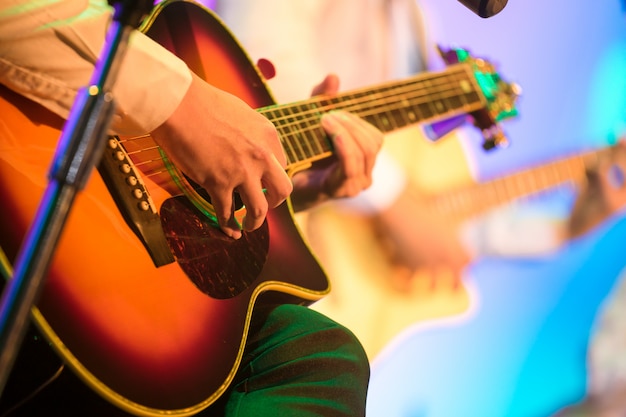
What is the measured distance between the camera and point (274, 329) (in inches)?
36.7

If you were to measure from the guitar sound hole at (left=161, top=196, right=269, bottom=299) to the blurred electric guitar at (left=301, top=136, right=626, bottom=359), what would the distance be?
245mm

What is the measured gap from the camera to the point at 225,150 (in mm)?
828

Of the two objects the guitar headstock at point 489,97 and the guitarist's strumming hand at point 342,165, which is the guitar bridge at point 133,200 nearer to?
the guitarist's strumming hand at point 342,165

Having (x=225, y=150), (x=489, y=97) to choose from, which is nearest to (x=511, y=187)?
(x=489, y=97)

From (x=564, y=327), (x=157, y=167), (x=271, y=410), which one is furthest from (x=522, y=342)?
(x=157, y=167)

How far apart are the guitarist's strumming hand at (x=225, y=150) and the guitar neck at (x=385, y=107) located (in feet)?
0.36

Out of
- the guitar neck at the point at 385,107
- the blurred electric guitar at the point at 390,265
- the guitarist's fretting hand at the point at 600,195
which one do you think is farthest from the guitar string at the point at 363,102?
the guitarist's fretting hand at the point at 600,195

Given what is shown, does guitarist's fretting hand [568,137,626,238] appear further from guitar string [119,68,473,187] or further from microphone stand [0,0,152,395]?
microphone stand [0,0,152,395]

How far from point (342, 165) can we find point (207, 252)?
35 centimetres

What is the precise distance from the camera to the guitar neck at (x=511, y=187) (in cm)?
136

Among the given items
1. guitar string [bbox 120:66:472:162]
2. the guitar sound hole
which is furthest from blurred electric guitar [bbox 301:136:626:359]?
the guitar sound hole

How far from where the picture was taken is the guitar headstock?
4.61 ft

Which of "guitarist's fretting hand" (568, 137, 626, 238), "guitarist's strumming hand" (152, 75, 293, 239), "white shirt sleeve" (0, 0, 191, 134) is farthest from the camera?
"guitarist's fretting hand" (568, 137, 626, 238)

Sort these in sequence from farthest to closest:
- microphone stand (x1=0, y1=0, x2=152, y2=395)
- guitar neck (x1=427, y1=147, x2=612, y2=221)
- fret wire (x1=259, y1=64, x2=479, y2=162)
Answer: guitar neck (x1=427, y1=147, x2=612, y2=221) → fret wire (x1=259, y1=64, x2=479, y2=162) → microphone stand (x1=0, y1=0, x2=152, y2=395)
